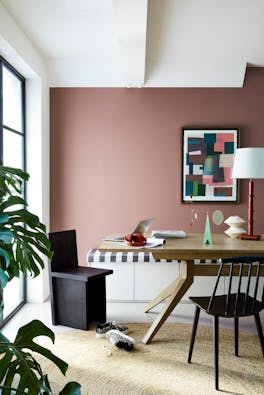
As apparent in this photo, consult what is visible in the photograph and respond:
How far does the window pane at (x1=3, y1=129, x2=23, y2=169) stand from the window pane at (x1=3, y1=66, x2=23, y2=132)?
0.09 metres

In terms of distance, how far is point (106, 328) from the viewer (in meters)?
3.21

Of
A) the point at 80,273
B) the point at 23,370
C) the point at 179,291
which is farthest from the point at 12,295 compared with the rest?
the point at 23,370

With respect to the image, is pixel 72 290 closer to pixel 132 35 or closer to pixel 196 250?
pixel 196 250

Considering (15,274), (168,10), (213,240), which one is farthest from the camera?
(213,240)

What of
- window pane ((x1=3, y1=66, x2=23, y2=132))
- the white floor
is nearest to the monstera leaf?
the white floor

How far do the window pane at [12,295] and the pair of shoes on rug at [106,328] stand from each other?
86 centimetres

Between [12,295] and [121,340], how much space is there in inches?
51.9

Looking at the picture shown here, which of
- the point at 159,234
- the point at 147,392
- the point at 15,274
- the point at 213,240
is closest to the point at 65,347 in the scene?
the point at 147,392

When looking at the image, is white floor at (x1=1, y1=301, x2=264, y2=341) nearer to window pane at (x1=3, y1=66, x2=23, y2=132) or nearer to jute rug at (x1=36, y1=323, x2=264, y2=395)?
jute rug at (x1=36, y1=323, x2=264, y2=395)

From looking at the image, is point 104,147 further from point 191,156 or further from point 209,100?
point 209,100

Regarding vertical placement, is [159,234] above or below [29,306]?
above

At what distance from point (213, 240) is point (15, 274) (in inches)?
74.5

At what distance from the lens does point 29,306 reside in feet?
13.0

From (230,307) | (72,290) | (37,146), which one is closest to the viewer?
(230,307)
